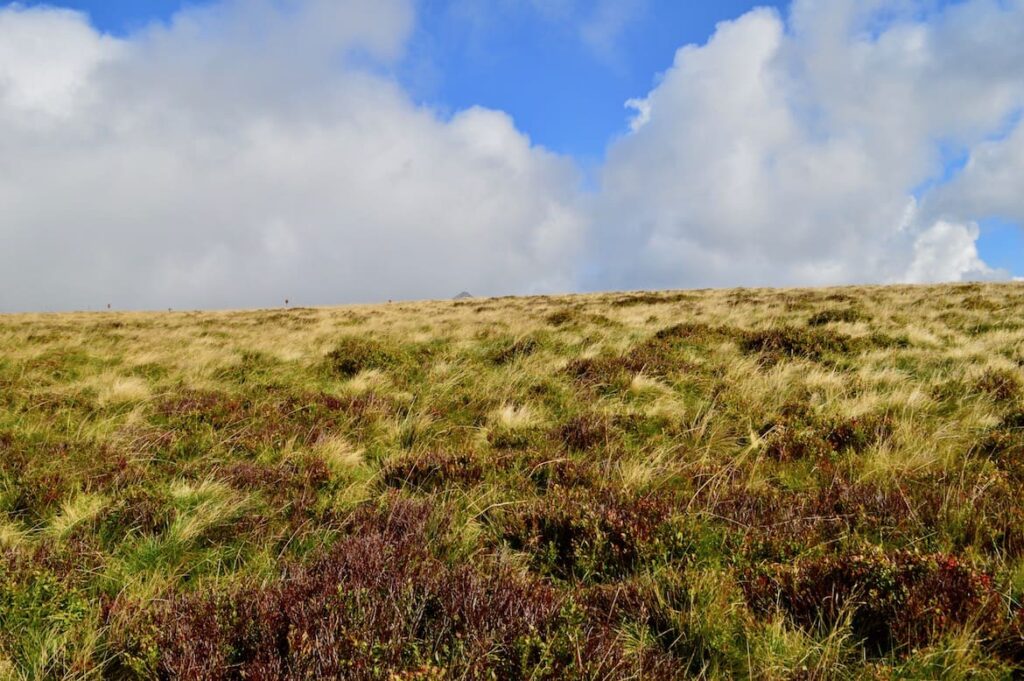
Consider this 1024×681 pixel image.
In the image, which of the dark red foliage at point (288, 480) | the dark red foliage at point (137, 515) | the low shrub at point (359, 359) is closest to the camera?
the dark red foliage at point (137, 515)

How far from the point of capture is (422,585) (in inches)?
104

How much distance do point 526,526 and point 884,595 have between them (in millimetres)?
2068

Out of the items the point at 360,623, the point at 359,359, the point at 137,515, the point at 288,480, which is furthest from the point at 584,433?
the point at 359,359

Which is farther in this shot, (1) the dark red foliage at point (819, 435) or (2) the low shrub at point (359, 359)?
(2) the low shrub at point (359, 359)

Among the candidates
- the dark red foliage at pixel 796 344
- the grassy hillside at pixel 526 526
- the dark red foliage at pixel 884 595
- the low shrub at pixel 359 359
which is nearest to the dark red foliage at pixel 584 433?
the grassy hillside at pixel 526 526

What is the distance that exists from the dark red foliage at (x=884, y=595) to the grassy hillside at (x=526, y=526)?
13 millimetres

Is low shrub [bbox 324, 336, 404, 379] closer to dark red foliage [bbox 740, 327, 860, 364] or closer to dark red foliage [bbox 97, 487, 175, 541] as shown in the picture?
dark red foliage [bbox 97, 487, 175, 541]

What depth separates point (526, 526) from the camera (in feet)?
12.2

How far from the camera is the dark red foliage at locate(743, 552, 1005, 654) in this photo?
2.41 meters

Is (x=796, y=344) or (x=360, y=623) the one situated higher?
(x=796, y=344)

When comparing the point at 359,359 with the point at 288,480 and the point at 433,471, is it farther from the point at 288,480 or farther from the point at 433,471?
the point at 433,471

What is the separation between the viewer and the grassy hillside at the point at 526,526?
2342 millimetres

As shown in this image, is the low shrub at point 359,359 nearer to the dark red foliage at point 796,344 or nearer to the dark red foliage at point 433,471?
the dark red foliage at point 433,471

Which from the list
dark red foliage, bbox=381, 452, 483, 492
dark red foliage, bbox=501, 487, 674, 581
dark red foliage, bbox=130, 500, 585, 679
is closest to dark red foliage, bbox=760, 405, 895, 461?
dark red foliage, bbox=501, 487, 674, 581
